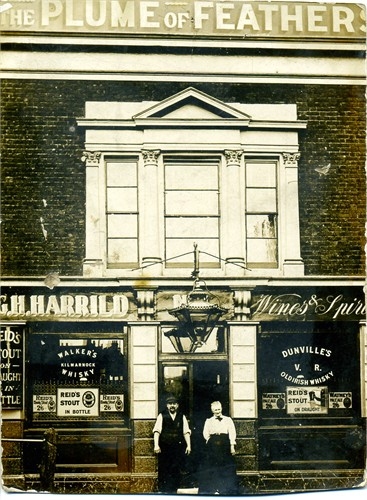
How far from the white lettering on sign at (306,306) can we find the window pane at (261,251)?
0.19 meters

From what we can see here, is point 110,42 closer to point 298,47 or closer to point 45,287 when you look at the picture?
point 298,47

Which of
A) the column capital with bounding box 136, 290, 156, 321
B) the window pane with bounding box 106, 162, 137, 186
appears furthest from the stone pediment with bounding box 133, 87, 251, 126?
the column capital with bounding box 136, 290, 156, 321

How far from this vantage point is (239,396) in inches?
127

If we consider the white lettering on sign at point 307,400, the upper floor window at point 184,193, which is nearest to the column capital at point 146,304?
the upper floor window at point 184,193

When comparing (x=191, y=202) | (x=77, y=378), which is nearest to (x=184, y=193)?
(x=191, y=202)

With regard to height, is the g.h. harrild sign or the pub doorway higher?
the g.h. harrild sign

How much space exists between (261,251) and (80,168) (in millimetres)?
1034

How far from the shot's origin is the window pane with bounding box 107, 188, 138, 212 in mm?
3242

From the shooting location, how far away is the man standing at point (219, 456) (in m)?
3.17

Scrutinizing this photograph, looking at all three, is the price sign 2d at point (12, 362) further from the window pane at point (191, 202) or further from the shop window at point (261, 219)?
the shop window at point (261, 219)

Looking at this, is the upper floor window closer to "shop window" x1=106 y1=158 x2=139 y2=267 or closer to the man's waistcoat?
"shop window" x1=106 y1=158 x2=139 y2=267

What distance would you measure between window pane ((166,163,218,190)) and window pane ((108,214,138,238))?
26 centimetres

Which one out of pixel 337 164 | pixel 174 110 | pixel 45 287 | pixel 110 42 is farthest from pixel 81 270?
pixel 337 164

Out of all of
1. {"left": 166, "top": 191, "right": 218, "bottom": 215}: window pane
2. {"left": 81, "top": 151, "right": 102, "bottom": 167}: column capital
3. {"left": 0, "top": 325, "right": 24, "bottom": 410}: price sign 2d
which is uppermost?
{"left": 81, "top": 151, "right": 102, "bottom": 167}: column capital
